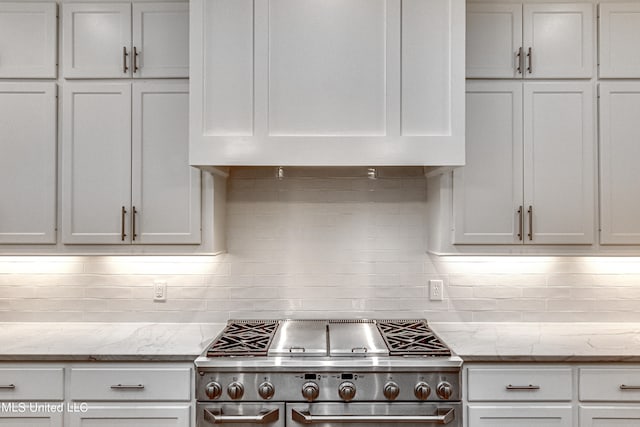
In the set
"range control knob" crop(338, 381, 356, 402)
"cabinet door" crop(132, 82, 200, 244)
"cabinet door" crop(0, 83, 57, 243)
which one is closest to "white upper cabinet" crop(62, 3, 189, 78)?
"cabinet door" crop(132, 82, 200, 244)

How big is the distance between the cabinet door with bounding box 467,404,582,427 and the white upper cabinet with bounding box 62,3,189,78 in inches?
81.2

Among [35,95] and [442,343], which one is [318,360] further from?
[35,95]

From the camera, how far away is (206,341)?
7.16 ft

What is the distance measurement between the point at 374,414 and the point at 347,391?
0.15 meters

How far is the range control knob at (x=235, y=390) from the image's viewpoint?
1.87 meters

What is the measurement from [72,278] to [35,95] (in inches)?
38.8

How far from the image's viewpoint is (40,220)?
7.23 ft

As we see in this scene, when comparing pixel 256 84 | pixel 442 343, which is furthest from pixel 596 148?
pixel 256 84

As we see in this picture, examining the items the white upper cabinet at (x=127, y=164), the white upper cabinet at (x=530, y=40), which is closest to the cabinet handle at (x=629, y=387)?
Result: the white upper cabinet at (x=530, y=40)

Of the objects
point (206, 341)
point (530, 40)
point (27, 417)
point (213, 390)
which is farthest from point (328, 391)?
point (530, 40)

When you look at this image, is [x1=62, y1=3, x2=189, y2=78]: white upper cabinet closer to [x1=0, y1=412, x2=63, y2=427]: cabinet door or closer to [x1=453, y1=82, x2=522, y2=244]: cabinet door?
[x1=453, y1=82, x2=522, y2=244]: cabinet door

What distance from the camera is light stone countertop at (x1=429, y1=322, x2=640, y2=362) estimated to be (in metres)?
1.95

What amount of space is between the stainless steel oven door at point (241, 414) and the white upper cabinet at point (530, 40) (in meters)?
1.77

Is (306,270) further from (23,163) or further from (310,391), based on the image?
(23,163)
